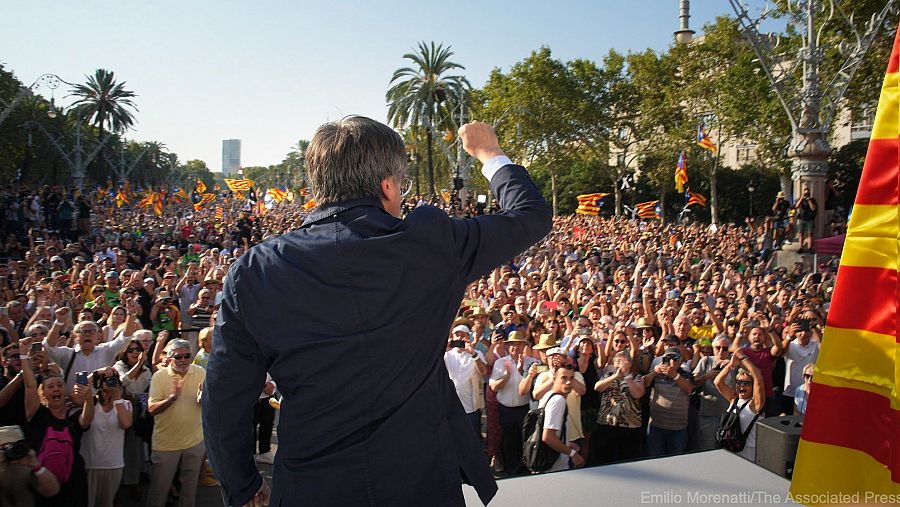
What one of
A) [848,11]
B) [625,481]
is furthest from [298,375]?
[848,11]

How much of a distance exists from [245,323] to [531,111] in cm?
4278

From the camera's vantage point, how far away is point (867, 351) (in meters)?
2.09

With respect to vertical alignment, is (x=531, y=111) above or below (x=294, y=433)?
above

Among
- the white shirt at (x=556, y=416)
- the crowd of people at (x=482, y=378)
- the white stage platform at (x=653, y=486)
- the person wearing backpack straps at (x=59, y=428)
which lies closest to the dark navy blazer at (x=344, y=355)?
the white stage platform at (x=653, y=486)

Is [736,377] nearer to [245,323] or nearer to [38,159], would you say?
[245,323]

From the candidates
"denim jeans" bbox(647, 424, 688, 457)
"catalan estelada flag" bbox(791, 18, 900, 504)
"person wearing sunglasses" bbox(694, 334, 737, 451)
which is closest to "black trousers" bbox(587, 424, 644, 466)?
"denim jeans" bbox(647, 424, 688, 457)

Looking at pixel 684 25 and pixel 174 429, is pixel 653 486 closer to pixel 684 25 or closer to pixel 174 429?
pixel 174 429

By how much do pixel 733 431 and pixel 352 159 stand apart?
570cm

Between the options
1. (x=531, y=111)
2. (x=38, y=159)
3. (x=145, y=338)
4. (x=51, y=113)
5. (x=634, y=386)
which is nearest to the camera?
(x=634, y=386)

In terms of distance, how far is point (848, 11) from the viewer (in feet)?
80.7

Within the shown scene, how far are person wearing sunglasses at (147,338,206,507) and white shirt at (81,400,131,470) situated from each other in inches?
12.9

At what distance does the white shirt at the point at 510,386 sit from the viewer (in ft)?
23.2

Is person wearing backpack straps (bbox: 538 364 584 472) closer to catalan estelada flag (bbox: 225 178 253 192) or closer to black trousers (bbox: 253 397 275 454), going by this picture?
black trousers (bbox: 253 397 275 454)

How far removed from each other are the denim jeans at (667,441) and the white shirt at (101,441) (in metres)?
4.70
